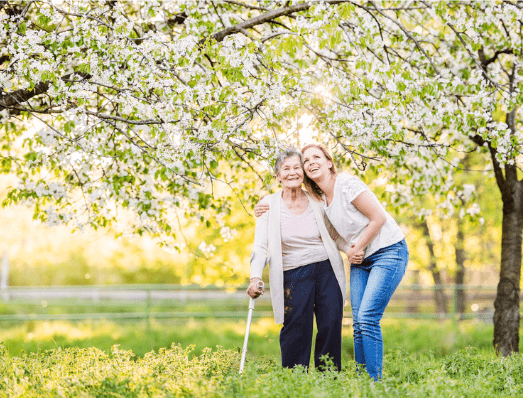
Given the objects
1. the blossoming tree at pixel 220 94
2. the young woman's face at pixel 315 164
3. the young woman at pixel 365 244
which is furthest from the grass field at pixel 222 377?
the blossoming tree at pixel 220 94

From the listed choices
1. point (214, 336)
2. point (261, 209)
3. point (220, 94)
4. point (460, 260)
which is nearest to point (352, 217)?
point (261, 209)

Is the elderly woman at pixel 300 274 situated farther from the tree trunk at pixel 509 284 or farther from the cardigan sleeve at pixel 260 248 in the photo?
the tree trunk at pixel 509 284

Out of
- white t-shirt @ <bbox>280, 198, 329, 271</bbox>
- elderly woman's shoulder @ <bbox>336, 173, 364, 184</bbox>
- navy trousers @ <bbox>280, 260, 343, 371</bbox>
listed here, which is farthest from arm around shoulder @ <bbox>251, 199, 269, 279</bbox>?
elderly woman's shoulder @ <bbox>336, 173, 364, 184</bbox>

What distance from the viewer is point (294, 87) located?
4832 mm

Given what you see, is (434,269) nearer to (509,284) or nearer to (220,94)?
(509,284)

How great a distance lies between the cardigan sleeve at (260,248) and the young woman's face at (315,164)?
19.2 inches

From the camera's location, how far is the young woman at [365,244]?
4.02 meters

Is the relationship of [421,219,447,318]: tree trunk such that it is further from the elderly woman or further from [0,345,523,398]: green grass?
the elderly woman

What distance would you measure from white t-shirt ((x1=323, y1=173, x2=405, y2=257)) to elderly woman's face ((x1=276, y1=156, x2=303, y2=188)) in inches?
12.0

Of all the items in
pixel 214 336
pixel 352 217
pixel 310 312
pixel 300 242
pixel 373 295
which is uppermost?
pixel 352 217

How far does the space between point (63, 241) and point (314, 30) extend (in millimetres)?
24240

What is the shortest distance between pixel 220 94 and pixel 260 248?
5.06 ft

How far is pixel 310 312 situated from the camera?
4.19 metres

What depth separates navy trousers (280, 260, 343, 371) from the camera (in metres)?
4.15
